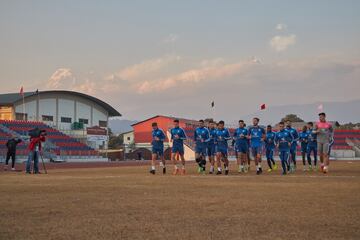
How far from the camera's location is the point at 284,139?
2289 cm

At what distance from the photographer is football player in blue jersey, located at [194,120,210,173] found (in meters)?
23.5

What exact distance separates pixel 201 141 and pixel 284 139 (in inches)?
145

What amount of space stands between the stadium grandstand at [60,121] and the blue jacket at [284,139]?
92.8 feet

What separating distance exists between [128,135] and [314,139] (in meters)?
86.5

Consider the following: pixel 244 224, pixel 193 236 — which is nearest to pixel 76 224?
pixel 193 236

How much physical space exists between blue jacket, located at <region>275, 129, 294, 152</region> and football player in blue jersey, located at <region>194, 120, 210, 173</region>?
3.09m

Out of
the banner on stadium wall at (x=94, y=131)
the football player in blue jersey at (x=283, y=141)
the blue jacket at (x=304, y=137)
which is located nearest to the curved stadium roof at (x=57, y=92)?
the banner on stadium wall at (x=94, y=131)

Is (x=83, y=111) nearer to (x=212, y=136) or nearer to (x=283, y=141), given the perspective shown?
(x=212, y=136)

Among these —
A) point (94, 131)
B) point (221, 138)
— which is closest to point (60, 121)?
point (94, 131)

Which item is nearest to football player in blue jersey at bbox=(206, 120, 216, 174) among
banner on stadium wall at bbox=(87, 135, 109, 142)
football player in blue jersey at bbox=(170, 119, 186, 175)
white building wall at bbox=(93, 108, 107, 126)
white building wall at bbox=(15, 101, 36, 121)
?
football player in blue jersey at bbox=(170, 119, 186, 175)

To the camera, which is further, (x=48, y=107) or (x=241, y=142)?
(x=48, y=107)

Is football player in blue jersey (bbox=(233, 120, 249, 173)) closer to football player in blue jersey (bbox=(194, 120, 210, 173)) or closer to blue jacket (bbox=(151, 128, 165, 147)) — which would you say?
football player in blue jersey (bbox=(194, 120, 210, 173))

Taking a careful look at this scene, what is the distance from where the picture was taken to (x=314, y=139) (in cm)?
2759

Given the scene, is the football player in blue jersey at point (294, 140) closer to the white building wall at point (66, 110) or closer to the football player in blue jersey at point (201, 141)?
the football player in blue jersey at point (201, 141)
